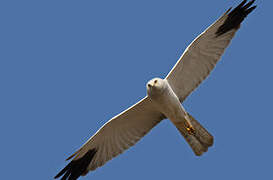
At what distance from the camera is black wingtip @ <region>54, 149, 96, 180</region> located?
1234 centimetres

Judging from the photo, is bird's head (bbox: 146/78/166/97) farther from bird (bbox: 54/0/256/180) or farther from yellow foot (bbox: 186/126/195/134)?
yellow foot (bbox: 186/126/195/134)

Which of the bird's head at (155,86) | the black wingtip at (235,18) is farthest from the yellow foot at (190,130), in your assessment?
the black wingtip at (235,18)

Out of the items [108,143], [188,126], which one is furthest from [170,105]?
[108,143]

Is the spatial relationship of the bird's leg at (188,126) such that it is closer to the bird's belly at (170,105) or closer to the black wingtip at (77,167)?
the bird's belly at (170,105)

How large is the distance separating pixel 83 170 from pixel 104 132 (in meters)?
0.96

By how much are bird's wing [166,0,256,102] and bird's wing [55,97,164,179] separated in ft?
2.74

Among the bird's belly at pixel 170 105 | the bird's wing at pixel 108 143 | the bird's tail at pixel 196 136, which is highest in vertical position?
the bird's wing at pixel 108 143

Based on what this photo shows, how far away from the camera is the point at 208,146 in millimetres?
12055

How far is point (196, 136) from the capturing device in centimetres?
1194

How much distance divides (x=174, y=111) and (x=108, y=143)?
173 centimetres

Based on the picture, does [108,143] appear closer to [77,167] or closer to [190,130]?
[77,167]

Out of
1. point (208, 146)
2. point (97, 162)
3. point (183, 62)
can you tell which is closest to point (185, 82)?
point (183, 62)

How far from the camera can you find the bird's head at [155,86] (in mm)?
10984

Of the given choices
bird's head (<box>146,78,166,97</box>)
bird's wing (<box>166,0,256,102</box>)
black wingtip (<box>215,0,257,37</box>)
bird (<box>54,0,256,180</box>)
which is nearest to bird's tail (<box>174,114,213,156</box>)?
bird (<box>54,0,256,180</box>)
